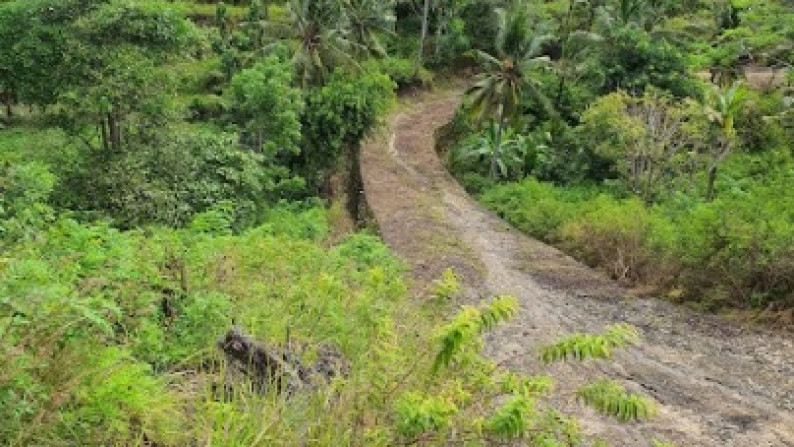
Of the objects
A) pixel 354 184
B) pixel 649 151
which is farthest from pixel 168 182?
pixel 649 151

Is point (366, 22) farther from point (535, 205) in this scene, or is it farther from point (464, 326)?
point (464, 326)

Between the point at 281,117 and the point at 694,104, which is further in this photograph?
the point at 694,104

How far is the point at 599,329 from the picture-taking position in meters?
15.4

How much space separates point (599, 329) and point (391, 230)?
275 inches

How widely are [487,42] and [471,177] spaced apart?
14597 millimetres

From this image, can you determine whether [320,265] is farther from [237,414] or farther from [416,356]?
[237,414]

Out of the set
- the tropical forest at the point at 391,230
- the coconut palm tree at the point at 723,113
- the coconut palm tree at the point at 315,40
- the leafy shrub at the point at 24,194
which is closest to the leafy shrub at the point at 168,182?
the tropical forest at the point at 391,230

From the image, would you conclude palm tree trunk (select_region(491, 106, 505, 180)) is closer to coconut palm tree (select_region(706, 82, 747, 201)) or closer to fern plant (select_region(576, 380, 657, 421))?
coconut palm tree (select_region(706, 82, 747, 201))

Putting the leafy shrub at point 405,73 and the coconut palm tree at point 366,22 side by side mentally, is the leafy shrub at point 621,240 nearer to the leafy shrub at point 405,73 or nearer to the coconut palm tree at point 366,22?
the coconut palm tree at point 366,22

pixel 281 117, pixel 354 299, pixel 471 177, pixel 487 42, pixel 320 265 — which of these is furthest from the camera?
pixel 487 42

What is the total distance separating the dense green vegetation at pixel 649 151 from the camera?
1708 cm

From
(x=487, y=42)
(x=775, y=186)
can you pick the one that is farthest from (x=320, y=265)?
(x=487, y=42)

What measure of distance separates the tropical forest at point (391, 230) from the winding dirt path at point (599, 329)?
0.08 m

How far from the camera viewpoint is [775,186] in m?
19.8
